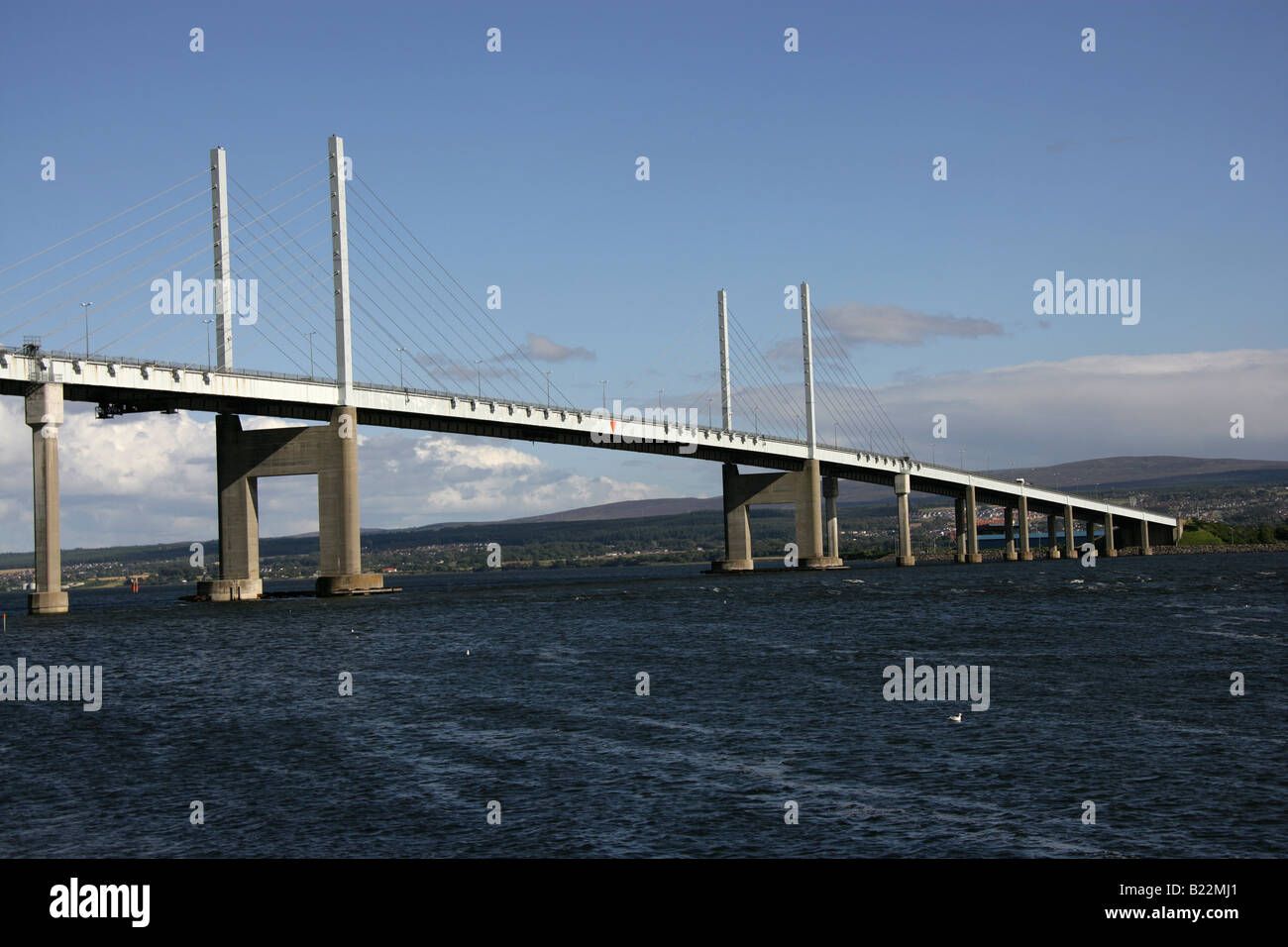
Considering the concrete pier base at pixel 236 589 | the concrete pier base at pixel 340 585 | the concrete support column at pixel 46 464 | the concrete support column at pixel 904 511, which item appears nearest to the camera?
the concrete support column at pixel 46 464

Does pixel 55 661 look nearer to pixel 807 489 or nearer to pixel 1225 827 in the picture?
pixel 1225 827

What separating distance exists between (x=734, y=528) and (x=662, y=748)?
116807 millimetres

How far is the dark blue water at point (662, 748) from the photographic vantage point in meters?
17.8

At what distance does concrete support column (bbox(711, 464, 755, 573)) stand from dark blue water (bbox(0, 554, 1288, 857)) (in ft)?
277

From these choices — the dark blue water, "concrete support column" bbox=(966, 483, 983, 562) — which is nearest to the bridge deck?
"concrete support column" bbox=(966, 483, 983, 562)

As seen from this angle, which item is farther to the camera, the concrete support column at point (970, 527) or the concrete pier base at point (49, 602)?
the concrete support column at point (970, 527)

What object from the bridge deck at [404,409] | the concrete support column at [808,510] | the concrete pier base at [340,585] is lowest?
the concrete pier base at [340,585]

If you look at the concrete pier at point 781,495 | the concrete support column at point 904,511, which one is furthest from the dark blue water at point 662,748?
the concrete support column at point 904,511

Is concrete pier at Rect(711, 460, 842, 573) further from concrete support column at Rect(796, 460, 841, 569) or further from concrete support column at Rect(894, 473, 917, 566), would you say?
concrete support column at Rect(894, 473, 917, 566)

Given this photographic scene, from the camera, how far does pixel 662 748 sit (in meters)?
25.0

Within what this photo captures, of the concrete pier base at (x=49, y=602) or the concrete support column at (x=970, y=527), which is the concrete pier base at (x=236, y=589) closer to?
the concrete pier base at (x=49, y=602)

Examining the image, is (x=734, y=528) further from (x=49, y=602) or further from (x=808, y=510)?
(x=49, y=602)

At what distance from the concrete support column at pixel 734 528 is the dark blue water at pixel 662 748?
8445 cm
